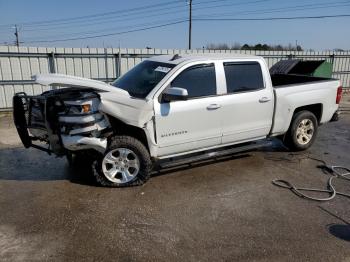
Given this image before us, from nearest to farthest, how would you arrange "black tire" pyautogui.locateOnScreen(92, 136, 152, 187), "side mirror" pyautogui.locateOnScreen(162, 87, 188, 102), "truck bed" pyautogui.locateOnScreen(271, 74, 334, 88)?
"side mirror" pyautogui.locateOnScreen(162, 87, 188, 102), "black tire" pyautogui.locateOnScreen(92, 136, 152, 187), "truck bed" pyautogui.locateOnScreen(271, 74, 334, 88)

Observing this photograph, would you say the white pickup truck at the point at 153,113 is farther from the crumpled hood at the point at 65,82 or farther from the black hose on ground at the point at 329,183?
the black hose on ground at the point at 329,183

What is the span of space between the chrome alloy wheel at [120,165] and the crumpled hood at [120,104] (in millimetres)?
473

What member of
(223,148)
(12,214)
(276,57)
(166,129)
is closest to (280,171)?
(223,148)

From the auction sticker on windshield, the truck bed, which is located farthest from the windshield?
the truck bed

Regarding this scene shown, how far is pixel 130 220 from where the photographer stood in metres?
4.06

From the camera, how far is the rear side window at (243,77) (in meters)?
5.52

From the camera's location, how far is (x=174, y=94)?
4.75m

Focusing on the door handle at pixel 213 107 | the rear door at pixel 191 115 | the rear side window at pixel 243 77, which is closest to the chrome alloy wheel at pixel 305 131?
the rear side window at pixel 243 77

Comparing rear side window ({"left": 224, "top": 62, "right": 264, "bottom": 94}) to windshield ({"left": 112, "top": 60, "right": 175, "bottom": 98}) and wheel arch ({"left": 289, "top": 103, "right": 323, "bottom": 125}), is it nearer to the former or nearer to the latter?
windshield ({"left": 112, "top": 60, "right": 175, "bottom": 98})

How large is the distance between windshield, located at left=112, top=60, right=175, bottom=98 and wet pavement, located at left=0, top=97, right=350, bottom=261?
55.0 inches

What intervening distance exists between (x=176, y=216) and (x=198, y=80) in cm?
214

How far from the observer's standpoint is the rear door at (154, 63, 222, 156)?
16.3 feet

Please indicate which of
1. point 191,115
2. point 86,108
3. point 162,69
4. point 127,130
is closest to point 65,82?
point 86,108

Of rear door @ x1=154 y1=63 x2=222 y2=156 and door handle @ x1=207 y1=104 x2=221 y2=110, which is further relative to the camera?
door handle @ x1=207 y1=104 x2=221 y2=110
